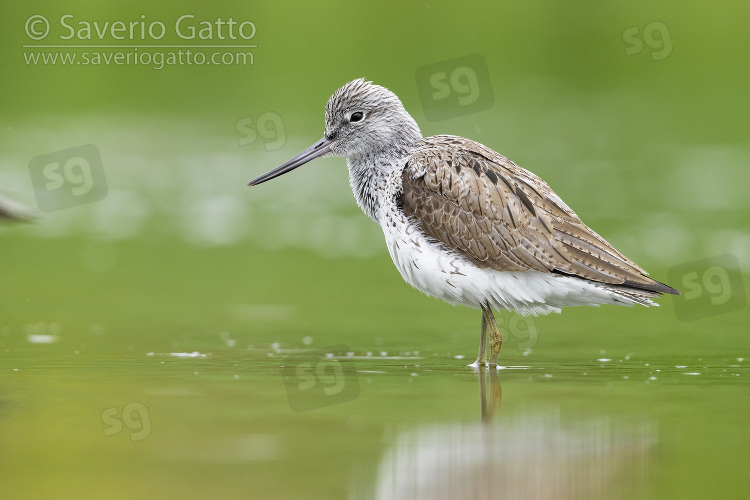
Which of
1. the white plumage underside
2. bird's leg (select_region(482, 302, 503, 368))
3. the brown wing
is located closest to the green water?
bird's leg (select_region(482, 302, 503, 368))

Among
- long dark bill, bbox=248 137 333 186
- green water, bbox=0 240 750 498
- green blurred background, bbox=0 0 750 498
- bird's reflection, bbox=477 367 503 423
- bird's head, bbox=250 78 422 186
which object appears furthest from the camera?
long dark bill, bbox=248 137 333 186

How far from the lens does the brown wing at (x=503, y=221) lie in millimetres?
10297

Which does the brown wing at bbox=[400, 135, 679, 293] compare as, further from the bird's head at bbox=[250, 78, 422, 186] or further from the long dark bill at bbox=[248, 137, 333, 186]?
the long dark bill at bbox=[248, 137, 333, 186]

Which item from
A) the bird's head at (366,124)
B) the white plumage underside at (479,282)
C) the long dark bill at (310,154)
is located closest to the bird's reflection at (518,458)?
the white plumage underside at (479,282)

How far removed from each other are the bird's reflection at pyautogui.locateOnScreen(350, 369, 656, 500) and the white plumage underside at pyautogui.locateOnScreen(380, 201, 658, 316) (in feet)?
6.71

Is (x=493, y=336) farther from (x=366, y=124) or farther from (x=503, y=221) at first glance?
(x=366, y=124)

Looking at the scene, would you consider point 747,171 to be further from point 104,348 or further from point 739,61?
point 104,348

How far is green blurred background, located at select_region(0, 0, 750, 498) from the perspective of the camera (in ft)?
24.8

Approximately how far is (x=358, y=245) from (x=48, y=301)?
14.8 feet

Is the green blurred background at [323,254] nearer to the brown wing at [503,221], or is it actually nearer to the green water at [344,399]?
the green water at [344,399]

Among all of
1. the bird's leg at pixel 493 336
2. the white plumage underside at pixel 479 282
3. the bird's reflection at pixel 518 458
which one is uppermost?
the white plumage underside at pixel 479 282

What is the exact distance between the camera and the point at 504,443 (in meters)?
7.58

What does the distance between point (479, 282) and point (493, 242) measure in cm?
35

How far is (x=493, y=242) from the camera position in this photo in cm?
1048
